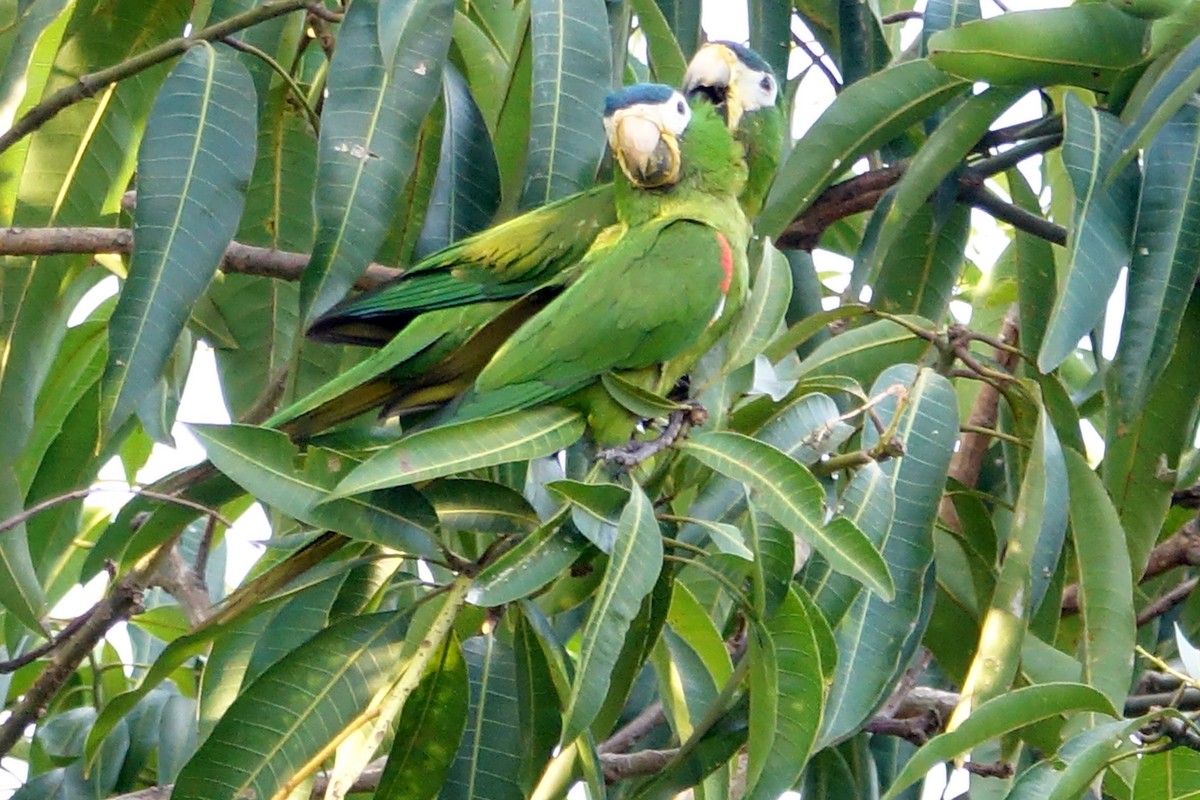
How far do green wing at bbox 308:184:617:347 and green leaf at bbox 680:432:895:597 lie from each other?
23.7 inches

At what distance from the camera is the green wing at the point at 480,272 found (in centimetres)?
206

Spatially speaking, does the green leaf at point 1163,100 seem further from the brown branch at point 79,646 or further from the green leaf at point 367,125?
the brown branch at point 79,646

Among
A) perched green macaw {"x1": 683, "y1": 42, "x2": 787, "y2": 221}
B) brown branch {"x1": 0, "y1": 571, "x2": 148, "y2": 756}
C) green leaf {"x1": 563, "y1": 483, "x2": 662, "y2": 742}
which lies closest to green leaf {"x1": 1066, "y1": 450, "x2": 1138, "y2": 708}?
green leaf {"x1": 563, "y1": 483, "x2": 662, "y2": 742}

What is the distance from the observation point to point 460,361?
2092 millimetres

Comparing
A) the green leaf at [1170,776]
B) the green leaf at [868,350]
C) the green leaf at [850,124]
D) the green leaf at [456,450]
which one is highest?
the green leaf at [850,124]

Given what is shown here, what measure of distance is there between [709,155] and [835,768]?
3.11 ft

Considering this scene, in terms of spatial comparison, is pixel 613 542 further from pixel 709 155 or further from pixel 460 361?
pixel 709 155

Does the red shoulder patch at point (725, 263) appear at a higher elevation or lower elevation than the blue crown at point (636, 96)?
lower

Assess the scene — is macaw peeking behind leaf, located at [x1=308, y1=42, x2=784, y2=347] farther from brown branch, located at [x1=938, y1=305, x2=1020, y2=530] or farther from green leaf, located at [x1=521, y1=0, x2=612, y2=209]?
brown branch, located at [x1=938, y1=305, x2=1020, y2=530]

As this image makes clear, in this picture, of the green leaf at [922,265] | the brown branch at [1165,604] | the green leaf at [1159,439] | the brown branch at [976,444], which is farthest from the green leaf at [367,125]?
the brown branch at [1165,604]

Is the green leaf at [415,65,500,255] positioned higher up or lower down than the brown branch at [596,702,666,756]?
higher up

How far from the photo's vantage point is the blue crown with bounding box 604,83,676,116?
2.14 metres

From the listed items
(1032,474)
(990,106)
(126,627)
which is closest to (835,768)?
(1032,474)

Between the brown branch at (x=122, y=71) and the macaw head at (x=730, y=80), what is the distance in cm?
73
